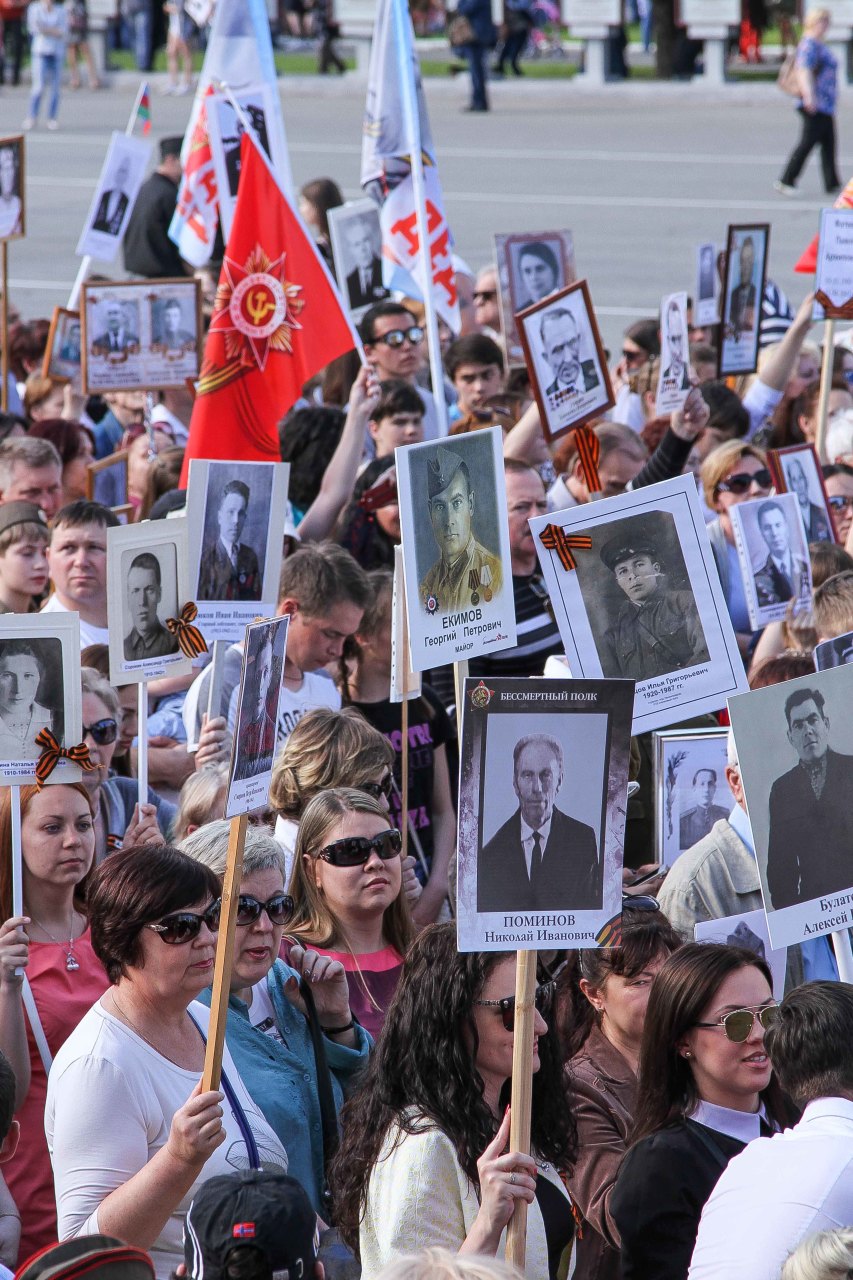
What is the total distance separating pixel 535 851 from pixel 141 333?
568 cm

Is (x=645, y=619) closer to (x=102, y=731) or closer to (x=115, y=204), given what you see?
(x=102, y=731)

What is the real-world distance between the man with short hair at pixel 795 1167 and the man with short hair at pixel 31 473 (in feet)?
14.4

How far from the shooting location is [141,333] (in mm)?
8508

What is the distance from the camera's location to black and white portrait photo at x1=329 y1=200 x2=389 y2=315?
9.39 meters

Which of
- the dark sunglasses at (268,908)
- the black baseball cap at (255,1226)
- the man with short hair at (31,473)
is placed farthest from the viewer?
the man with short hair at (31,473)

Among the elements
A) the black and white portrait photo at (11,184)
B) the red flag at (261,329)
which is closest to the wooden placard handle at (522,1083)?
the red flag at (261,329)

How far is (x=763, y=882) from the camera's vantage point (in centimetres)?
368

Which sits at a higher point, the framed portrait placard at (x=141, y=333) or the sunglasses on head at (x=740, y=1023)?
the framed portrait placard at (x=141, y=333)

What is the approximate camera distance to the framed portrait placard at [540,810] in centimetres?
326

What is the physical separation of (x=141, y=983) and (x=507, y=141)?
2266 cm

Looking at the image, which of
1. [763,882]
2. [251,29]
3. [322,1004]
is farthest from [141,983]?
[251,29]

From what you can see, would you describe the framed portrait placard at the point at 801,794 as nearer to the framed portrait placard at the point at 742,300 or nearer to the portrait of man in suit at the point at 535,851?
the portrait of man in suit at the point at 535,851

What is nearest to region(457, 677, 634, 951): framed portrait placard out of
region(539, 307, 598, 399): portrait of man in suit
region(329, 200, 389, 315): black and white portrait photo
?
region(539, 307, 598, 399): portrait of man in suit

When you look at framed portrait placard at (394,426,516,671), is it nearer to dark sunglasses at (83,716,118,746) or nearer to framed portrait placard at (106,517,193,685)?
framed portrait placard at (106,517,193,685)
